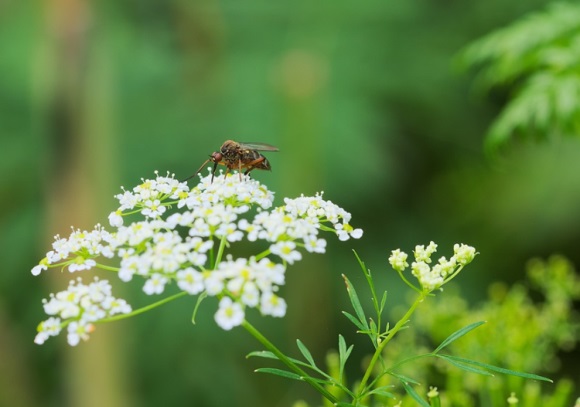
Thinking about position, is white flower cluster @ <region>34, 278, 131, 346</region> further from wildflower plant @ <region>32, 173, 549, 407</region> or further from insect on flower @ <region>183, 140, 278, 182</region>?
insect on flower @ <region>183, 140, 278, 182</region>

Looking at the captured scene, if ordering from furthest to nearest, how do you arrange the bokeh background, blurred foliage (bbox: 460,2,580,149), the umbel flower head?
the bokeh background, blurred foliage (bbox: 460,2,580,149), the umbel flower head

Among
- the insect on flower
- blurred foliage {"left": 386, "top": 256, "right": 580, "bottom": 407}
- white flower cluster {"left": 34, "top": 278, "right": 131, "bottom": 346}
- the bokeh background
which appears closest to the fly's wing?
the insect on flower

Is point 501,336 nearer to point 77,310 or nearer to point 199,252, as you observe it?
point 199,252

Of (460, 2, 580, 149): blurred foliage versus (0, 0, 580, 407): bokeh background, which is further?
(0, 0, 580, 407): bokeh background

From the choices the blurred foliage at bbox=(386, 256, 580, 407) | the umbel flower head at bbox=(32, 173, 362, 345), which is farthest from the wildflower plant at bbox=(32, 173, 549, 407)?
the blurred foliage at bbox=(386, 256, 580, 407)

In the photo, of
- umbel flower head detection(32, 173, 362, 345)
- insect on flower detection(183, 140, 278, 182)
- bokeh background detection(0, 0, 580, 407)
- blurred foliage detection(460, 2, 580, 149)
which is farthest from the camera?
bokeh background detection(0, 0, 580, 407)

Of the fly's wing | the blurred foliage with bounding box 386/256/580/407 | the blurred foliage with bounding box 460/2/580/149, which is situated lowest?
the blurred foliage with bounding box 386/256/580/407

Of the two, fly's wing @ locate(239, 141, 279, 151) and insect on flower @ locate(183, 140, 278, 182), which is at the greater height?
fly's wing @ locate(239, 141, 279, 151)
